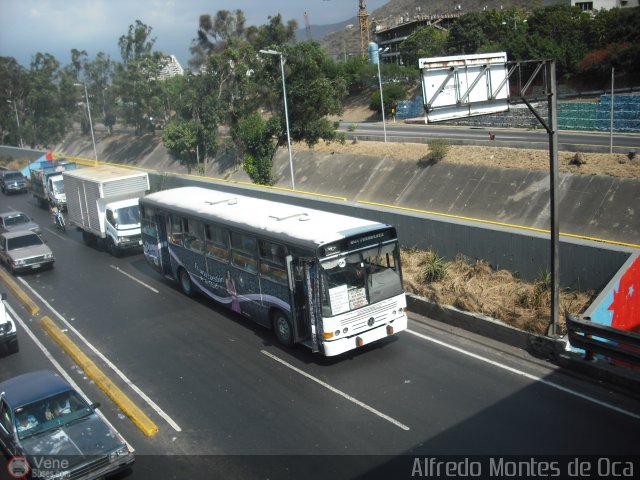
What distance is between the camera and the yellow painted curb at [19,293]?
60.2 ft

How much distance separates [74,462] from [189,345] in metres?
5.79

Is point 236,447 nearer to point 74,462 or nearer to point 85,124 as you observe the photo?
point 74,462

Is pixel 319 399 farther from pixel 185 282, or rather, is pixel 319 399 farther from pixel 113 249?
pixel 113 249

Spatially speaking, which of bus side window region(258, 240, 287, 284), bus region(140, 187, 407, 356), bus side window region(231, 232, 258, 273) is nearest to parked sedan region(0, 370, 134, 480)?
bus region(140, 187, 407, 356)

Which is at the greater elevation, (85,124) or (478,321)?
(85,124)

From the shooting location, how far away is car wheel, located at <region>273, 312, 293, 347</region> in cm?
1351

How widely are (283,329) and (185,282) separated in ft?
18.5

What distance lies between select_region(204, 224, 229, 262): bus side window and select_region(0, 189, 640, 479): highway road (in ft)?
5.77

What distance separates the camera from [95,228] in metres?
25.2

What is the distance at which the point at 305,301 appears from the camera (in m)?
12.9

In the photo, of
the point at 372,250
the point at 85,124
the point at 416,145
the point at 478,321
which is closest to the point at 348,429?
the point at 372,250

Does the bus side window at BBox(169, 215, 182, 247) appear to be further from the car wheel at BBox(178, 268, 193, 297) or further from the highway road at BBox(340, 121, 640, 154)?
the highway road at BBox(340, 121, 640, 154)

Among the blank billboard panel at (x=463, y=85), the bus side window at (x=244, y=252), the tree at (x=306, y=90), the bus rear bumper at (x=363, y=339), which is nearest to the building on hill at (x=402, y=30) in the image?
the tree at (x=306, y=90)

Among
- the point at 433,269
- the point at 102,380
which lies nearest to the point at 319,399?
the point at 102,380
